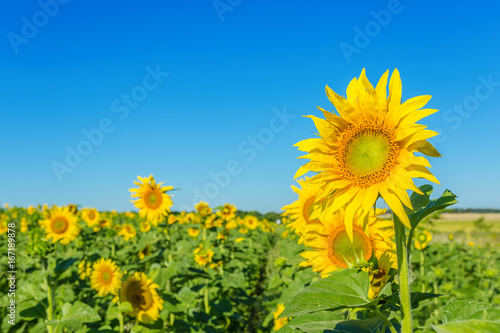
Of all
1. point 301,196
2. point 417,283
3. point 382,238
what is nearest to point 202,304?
point 417,283

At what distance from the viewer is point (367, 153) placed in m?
1.38

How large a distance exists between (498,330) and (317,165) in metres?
0.83

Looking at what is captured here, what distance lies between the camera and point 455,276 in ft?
25.3

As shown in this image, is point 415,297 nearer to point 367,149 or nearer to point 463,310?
point 463,310

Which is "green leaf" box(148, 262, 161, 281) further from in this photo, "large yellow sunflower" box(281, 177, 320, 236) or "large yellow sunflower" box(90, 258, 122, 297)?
"large yellow sunflower" box(281, 177, 320, 236)

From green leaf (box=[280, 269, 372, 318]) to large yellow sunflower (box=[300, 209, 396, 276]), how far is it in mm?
611

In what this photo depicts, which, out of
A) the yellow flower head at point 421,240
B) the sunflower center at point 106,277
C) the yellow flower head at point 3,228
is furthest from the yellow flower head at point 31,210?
the yellow flower head at point 421,240

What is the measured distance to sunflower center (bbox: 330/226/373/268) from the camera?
1.92 meters

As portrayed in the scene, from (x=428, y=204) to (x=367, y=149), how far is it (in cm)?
27

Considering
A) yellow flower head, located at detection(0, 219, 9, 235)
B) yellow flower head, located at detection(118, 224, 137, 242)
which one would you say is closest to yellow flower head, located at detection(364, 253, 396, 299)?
yellow flower head, located at detection(118, 224, 137, 242)

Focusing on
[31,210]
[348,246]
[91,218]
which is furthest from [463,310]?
[31,210]

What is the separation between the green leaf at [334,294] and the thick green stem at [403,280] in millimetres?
103

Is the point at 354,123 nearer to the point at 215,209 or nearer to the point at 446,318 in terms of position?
the point at 446,318

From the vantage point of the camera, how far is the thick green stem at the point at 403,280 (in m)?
1.16
